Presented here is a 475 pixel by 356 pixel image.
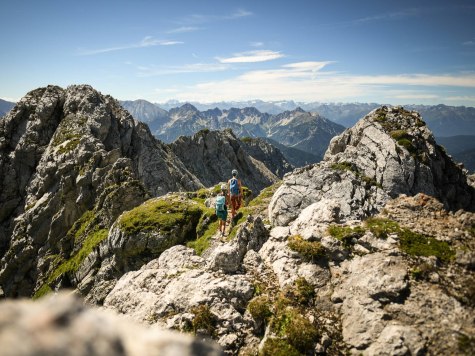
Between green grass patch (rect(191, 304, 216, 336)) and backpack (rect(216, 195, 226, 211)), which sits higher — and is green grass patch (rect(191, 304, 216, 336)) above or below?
below

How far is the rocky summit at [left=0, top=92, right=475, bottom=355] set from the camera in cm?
1231

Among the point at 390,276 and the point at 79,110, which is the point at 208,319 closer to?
the point at 390,276

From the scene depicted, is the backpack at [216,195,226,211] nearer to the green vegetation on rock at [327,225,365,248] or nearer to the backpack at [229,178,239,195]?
the backpack at [229,178,239,195]

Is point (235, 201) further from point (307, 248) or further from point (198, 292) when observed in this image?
point (198, 292)

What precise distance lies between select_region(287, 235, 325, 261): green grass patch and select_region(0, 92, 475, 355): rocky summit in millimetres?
75

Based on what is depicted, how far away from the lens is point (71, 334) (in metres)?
3.96

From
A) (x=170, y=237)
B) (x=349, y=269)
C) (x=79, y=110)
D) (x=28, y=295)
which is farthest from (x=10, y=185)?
(x=349, y=269)

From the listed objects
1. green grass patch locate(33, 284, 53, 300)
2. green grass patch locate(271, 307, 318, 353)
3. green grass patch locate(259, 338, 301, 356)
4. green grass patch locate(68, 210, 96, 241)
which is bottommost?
green grass patch locate(33, 284, 53, 300)

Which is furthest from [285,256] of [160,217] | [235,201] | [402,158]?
[402,158]

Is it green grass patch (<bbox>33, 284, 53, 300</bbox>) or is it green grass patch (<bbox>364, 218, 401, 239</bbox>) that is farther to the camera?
green grass patch (<bbox>33, 284, 53, 300</bbox>)

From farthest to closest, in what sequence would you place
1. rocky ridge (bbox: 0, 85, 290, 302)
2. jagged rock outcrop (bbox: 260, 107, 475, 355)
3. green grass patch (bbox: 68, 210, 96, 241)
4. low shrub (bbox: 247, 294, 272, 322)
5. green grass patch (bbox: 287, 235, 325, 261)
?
green grass patch (bbox: 68, 210, 96, 241) < rocky ridge (bbox: 0, 85, 290, 302) < green grass patch (bbox: 287, 235, 325, 261) < low shrub (bbox: 247, 294, 272, 322) < jagged rock outcrop (bbox: 260, 107, 475, 355)

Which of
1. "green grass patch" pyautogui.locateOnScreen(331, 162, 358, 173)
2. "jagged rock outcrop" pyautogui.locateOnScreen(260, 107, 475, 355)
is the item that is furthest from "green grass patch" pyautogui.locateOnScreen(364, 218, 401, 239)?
"green grass patch" pyautogui.locateOnScreen(331, 162, 358, 173)

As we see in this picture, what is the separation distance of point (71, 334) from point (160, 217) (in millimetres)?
27719

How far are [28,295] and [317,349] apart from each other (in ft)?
181
